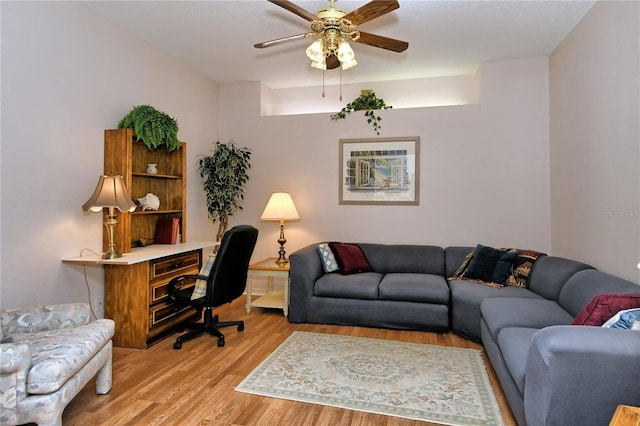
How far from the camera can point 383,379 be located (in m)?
2.51

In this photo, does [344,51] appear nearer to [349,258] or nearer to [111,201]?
[111,201]

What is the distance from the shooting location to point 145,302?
9.91 ft

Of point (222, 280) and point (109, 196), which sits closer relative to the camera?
point (109, 196)

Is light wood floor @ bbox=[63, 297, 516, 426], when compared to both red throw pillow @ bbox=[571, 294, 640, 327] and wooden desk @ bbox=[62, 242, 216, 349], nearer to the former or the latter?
wooden desk @ bbox=[62, 242, 216, 349]

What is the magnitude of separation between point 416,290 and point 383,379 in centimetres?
118

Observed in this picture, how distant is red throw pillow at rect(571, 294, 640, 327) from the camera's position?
72.2 inches

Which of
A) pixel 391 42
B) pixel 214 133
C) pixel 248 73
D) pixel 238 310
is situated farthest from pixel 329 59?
pixel 238 310

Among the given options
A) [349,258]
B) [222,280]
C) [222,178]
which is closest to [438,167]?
[349,258]

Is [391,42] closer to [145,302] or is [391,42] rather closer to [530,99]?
[530,99]

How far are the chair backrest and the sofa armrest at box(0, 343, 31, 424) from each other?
1.42m

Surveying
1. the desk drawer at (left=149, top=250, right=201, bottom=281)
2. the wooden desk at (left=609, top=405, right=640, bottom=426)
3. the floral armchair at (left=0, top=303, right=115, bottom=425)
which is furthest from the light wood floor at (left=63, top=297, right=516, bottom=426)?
the wooden desk at (left=609, top=405, right=640, bottom=426)

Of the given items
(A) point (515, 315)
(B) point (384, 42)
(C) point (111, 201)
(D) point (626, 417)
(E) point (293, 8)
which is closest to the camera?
(D) point (626, 417)

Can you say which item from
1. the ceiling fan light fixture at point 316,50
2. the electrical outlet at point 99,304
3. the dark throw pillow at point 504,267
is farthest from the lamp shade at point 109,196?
the dark throw pillow at point 504,267

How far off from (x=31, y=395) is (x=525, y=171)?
14.9ft
